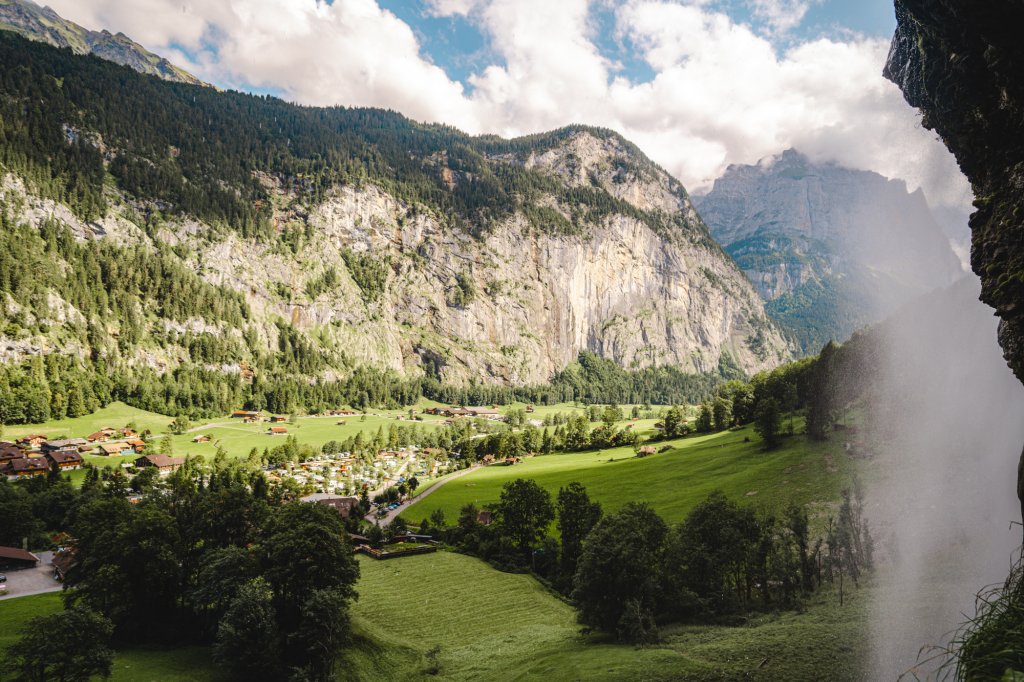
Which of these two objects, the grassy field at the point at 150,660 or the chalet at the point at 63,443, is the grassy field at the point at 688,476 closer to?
the grassy field at the point at 150,660

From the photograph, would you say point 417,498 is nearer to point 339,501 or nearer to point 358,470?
point 339,501

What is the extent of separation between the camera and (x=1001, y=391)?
565 inches

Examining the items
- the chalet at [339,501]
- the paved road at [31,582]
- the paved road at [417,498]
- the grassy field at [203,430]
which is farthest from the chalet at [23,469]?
the paved road at [417,498]

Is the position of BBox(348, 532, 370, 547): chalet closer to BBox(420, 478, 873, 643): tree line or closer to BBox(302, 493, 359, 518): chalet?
BBox(302, 493, 359, 518): chalet

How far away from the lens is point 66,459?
9700 centimetres

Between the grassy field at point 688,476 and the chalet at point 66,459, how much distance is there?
6704 cm

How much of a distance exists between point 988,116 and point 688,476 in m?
72.4

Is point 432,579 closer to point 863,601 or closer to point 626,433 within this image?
point 863,601

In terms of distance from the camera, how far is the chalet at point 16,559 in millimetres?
54625

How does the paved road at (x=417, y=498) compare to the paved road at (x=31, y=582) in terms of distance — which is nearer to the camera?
the paved road at (x=31, y=582)

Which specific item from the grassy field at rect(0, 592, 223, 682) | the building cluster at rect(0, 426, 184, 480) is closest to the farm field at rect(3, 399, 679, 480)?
the building cluster at rect(0, 426, 184, 480)

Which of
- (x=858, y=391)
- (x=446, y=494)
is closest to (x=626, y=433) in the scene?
(x=446, y=494)

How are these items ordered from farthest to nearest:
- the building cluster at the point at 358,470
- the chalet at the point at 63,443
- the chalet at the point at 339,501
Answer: the chalet at the point at 63,443
the building cluster at the point at 358,470
the chalet at the point at 339,501

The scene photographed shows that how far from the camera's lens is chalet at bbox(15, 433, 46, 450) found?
337ft
